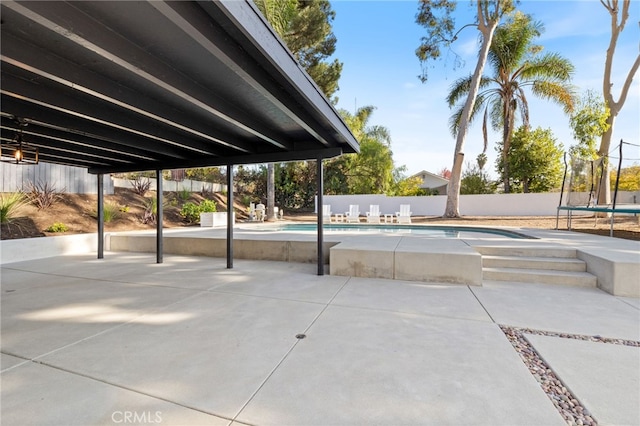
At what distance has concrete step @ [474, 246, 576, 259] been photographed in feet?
15.6

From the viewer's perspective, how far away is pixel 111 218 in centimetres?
924

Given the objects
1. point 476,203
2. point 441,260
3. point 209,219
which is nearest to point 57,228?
point 209,219

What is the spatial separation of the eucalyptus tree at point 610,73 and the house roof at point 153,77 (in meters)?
12.8

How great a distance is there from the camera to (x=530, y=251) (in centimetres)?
483

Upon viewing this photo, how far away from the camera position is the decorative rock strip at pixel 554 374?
1616 mm

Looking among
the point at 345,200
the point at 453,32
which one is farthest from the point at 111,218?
the point at 453,32

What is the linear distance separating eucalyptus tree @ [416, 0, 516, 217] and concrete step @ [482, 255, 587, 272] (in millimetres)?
9427

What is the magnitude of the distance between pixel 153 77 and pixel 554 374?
3.81 m

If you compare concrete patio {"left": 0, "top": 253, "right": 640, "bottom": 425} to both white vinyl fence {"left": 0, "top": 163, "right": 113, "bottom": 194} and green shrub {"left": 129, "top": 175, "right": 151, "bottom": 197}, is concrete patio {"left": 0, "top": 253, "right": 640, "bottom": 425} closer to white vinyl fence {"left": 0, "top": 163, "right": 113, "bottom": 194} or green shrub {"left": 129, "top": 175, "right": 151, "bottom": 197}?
white vinyl fence {"left": 0, "top": 163, "right": 113, "bottom": 194}

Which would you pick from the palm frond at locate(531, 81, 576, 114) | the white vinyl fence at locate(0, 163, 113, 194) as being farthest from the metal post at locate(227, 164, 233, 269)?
the palm frond at locate(531, 81, 576, 114)

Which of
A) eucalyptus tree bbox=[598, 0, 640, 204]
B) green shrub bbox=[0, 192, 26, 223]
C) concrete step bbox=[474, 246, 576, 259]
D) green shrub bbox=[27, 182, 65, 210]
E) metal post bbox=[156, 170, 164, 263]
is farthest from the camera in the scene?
eucalyptus tree bbox=[598, 0, 640, 204]

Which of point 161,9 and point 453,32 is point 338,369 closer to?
point 161,9

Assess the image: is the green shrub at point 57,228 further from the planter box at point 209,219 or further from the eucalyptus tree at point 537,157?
the eucalyptus tree at point 537,157

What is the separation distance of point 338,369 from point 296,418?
54 cm
